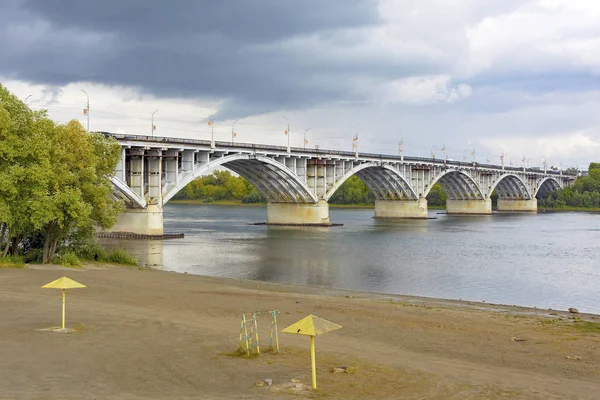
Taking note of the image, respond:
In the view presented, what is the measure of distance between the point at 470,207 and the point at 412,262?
108 meters

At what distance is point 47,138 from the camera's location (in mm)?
32406

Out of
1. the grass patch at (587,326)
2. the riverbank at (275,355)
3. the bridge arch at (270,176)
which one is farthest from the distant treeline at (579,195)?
the grass patch at (587,326)

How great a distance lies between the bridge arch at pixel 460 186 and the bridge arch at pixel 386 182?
21.6 m

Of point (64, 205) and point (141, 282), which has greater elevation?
point (64, 205)

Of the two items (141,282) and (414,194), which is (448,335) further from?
(414,194)

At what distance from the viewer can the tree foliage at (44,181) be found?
30.9 m

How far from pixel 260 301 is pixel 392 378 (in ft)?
40.7

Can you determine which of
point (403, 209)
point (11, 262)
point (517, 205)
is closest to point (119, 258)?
point (11, 262)

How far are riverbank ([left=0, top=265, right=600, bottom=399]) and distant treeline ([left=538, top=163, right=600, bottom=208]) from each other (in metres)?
167

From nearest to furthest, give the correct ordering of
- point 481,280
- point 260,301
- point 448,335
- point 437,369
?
1. point 437,369
2. point 448,335
3. point 260,301
4. point 481,280

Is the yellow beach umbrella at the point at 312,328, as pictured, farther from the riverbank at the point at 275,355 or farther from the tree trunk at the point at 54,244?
the tree trunk at the point at 54,244

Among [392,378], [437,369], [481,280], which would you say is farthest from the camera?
[481,280]

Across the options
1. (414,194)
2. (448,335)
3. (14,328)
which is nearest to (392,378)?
(448,335)

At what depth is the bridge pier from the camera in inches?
2788
